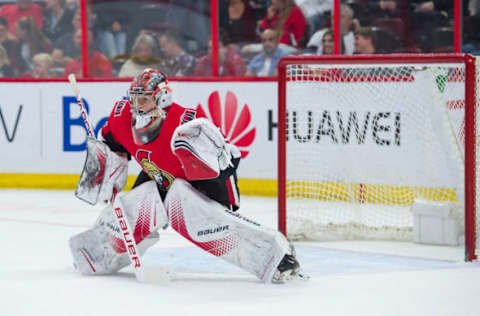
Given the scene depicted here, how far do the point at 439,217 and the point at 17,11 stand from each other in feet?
13.8

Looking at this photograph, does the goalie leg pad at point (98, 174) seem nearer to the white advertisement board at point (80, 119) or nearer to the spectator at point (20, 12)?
the white advertisement board at point (80, 119)

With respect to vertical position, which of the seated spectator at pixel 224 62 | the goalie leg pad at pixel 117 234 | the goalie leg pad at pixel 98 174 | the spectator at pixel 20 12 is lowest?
the goalie leg pad at pixel 117 234

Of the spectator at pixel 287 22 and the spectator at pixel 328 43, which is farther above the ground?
the spectator at pixel 287 22

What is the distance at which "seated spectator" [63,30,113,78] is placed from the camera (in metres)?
7.36

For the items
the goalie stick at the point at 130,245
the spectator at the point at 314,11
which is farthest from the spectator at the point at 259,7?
the goalie stick at the point at 130,245

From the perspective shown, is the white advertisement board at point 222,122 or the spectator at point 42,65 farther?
the spectator at point 42,65

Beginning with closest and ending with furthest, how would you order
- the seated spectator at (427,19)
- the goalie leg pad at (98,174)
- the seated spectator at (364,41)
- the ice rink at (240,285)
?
the ice rink at (240,285) → the goalie leg pad at (98,174) → the seated spectator at (427,19) → the seated spectator at (364,41)

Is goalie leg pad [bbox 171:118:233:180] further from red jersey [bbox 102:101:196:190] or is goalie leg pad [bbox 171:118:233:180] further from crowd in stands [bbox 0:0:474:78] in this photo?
crowd in stands [bbox 0:0:474:78]

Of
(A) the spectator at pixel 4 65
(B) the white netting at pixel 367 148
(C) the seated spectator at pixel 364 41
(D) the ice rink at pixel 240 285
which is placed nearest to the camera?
(D) the ice rink at pixel 240 285

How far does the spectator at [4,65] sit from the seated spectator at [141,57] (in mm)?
959

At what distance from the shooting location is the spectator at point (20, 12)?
24.8 feet

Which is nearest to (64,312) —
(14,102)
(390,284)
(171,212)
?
(171,212)

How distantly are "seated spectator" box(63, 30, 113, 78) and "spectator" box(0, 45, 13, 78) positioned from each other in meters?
0.48

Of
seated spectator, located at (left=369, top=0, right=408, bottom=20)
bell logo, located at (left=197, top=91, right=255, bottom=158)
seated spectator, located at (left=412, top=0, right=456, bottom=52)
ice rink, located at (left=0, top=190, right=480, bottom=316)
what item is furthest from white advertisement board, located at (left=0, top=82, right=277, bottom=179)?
ice rink, located at (left=0, top=190, right=480, bottom=316)
